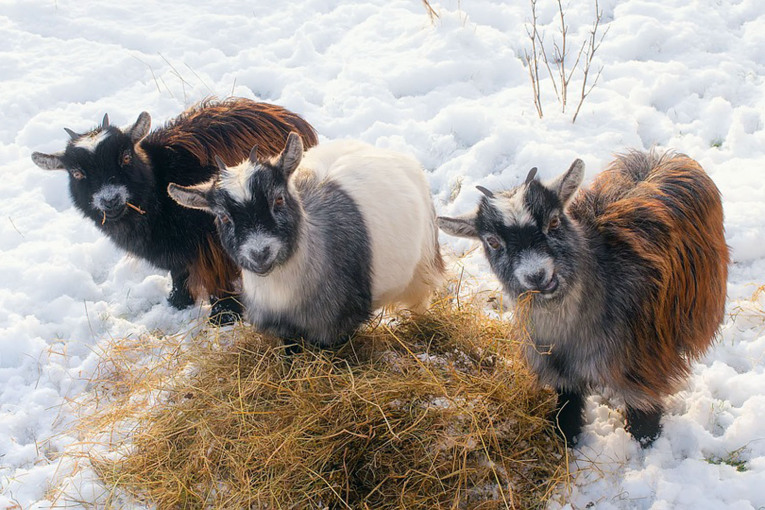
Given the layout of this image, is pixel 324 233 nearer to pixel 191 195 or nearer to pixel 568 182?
pixel 191 195

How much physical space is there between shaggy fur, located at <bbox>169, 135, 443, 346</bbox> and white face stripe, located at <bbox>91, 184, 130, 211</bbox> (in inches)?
35.9

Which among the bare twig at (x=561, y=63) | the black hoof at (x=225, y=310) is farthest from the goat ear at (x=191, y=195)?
the bare twig at (x=561, y=63)

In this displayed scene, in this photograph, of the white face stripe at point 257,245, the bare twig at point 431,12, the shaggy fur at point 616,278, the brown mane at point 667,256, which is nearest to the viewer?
the shaggy fur at point 616,278

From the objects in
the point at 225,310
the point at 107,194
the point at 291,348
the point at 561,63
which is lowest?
the point at 225,310

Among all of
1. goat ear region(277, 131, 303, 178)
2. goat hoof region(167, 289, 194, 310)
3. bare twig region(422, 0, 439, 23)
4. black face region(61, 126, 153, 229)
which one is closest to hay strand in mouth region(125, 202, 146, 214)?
black face region(61, 126, 153, 229)

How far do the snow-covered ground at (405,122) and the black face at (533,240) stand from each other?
1.08 meters

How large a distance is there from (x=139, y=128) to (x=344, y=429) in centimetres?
261

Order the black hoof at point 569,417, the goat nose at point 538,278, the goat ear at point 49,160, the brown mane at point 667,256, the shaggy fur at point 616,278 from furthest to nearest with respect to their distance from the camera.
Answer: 1. the goat ear at point 49,160
2. the black hoof at point 569,417
3. the brown mane at point 667,256
4. the shaggy fur at point 616,278
5. the goat nose at point 538,278

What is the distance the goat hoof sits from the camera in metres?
4.89

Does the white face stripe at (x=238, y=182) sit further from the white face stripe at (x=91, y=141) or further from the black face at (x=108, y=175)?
the white face stripe at (x=91, y=141)

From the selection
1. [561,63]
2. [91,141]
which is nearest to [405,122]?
[561,63]

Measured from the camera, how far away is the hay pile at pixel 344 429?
3.28 m

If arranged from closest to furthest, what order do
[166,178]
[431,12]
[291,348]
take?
[291,348]
[166,178]
[431,12]

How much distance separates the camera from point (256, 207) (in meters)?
3.42
